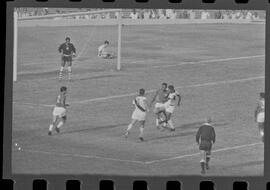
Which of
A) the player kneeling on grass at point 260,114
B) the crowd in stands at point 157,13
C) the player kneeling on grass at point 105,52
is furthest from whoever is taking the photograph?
the player kneeling on grass at point 105,52

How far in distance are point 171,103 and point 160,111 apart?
0.18m

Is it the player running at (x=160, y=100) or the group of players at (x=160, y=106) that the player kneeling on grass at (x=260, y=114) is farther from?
the player running at (x=160, y=100)

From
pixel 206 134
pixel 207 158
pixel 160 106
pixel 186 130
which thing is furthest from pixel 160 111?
pixel 207 158

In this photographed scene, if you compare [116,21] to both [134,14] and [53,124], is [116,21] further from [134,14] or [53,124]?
[53,124]

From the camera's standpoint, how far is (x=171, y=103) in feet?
69.6

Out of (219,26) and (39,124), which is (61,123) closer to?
(39,124)

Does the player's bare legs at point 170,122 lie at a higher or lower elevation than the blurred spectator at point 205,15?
lower

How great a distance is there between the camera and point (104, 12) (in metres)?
20.8

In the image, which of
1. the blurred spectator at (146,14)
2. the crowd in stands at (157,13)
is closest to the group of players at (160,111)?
the crowd in stands at (157,13)

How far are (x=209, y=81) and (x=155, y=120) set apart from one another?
872 mm

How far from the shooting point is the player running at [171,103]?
21.2 meters

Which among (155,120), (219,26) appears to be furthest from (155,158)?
(219,26)

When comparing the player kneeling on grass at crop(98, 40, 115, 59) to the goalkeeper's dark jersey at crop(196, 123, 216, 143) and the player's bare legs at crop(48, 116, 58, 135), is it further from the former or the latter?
the goalkeeper's dark jersey at crop(196, 123, 216, 143)

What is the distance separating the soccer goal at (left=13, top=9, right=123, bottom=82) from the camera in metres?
20.9
